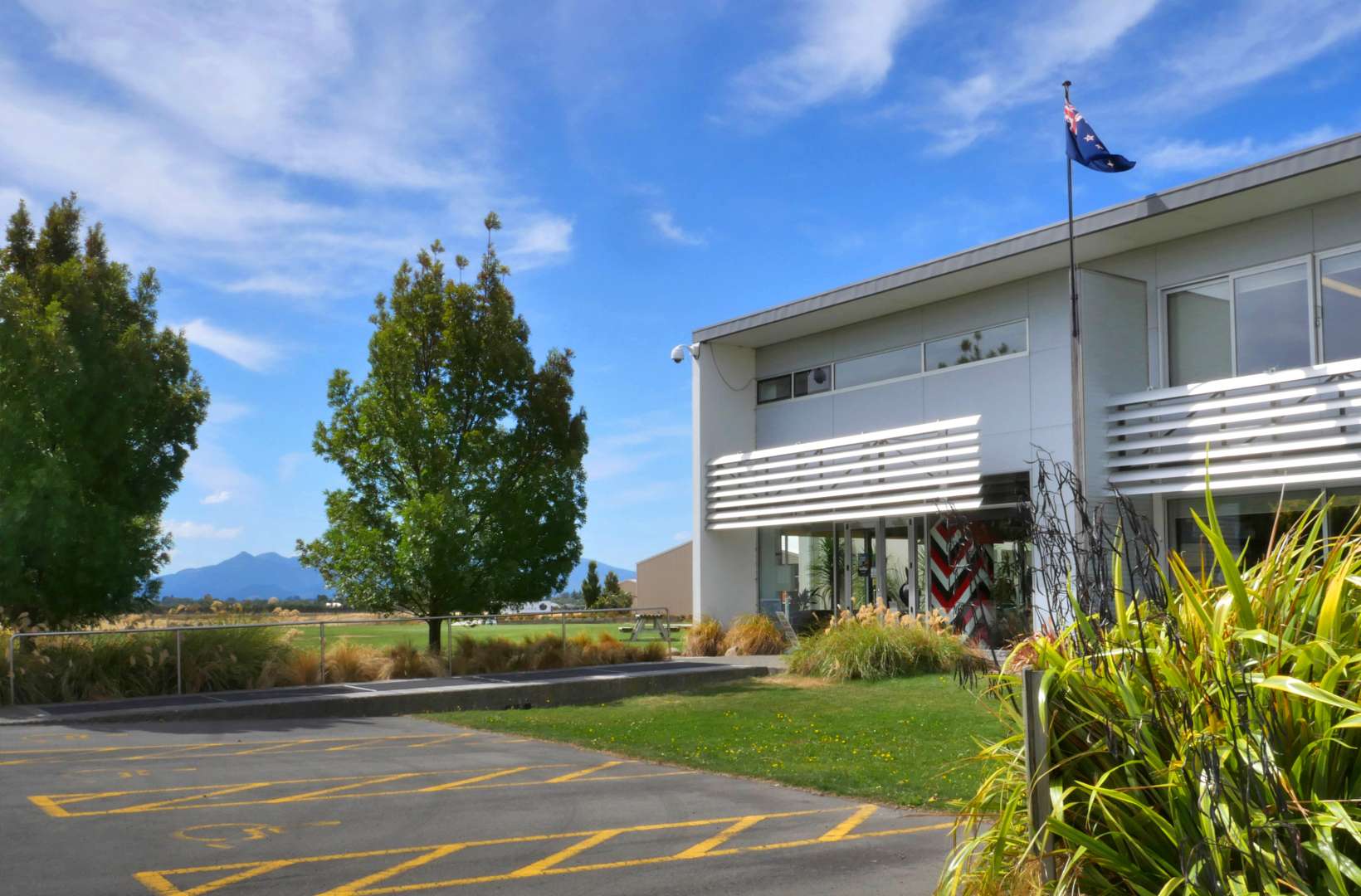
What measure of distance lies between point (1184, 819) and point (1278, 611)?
41.9 inches

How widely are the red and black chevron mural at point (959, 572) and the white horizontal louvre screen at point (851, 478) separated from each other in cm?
107

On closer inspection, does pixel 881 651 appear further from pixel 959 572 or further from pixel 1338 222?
pixel 1338 222

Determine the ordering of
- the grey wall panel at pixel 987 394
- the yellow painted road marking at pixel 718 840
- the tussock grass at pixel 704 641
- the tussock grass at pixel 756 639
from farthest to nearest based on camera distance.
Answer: the tussock grass at pixel 704 641
the tussock grass at pixel 756 639
the grey wall panel at pixel 987 394
the yellow painted road marking at pixel 718 840

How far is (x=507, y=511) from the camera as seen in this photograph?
2130 cm

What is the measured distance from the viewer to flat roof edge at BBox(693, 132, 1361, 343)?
16.8 m

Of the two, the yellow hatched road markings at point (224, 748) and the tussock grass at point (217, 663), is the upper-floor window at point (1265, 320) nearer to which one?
the tussock grass at point (217, 663)

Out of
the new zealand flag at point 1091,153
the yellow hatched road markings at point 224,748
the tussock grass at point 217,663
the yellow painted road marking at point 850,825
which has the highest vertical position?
the new zealand flag at point 1091,153

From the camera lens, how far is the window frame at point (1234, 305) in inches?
716

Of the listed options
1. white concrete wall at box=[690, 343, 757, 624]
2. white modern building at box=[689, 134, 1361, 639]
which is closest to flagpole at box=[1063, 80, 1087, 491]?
white modern building at box=[689, 134, 1361, 639]

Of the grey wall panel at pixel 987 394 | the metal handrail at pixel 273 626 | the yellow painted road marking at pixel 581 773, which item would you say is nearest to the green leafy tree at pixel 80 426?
the metal handrail at pixel 273 626

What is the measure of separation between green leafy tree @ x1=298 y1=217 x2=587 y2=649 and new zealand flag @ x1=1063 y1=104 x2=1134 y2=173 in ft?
33.9

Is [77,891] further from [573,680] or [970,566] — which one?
[970,566]

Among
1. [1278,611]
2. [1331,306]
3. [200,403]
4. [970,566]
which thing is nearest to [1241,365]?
[1331,306]

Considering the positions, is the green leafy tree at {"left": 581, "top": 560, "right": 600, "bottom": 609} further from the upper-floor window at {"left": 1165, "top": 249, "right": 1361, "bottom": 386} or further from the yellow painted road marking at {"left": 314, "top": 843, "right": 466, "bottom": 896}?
the yellow painted road marking at {"left": 314, "top": 843, "right": 466, "bottom": 896}
